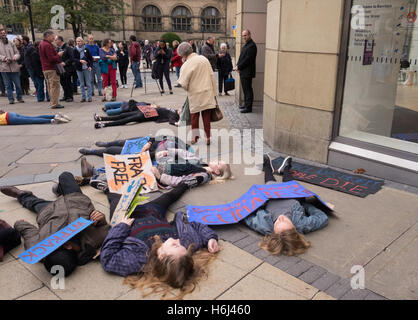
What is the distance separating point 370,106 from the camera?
6.13 meters

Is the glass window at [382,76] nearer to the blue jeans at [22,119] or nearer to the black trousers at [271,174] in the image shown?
the black trousers at [271,174]

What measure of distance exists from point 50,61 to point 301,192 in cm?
882

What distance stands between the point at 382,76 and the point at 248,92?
16.1 feet

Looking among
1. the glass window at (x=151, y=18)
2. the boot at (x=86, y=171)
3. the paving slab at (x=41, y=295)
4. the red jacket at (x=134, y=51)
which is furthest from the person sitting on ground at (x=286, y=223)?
the glass window at (x=151, y=18)

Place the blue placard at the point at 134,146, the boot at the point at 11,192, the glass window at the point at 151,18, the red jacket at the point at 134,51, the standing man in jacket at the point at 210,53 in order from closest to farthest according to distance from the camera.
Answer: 1. the boot at the point at 11,192
2. the blue placard at the point at 134,146
3. the standing man in jacket at the point at 210,53
4. the red jacket at the point at 134,51
5. the glass window at the point at 151,18

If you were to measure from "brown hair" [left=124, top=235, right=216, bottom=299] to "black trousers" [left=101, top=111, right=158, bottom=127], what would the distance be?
6.19 m

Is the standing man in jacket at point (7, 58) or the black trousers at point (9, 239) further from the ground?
the standing man in jacket at point (7, 58)

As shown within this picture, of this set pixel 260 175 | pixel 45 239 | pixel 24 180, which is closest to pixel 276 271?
pixel 45 239

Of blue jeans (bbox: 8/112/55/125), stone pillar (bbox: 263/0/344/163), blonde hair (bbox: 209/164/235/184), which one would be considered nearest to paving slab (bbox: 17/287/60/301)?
blonde hair (bbox: 209/164/235/184)

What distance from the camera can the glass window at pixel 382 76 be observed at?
5.42 meters

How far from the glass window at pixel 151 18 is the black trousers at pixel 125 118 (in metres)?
51.7

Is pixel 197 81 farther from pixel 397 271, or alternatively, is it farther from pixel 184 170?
pixel 397 271

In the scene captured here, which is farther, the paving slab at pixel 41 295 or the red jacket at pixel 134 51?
the red jacket at pixel 134 51

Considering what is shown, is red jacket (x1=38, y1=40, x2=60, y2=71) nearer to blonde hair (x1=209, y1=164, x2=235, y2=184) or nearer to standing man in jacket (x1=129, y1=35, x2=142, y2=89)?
standing man in jacket (x1=129, y1=35, x2=142, y2=89)
